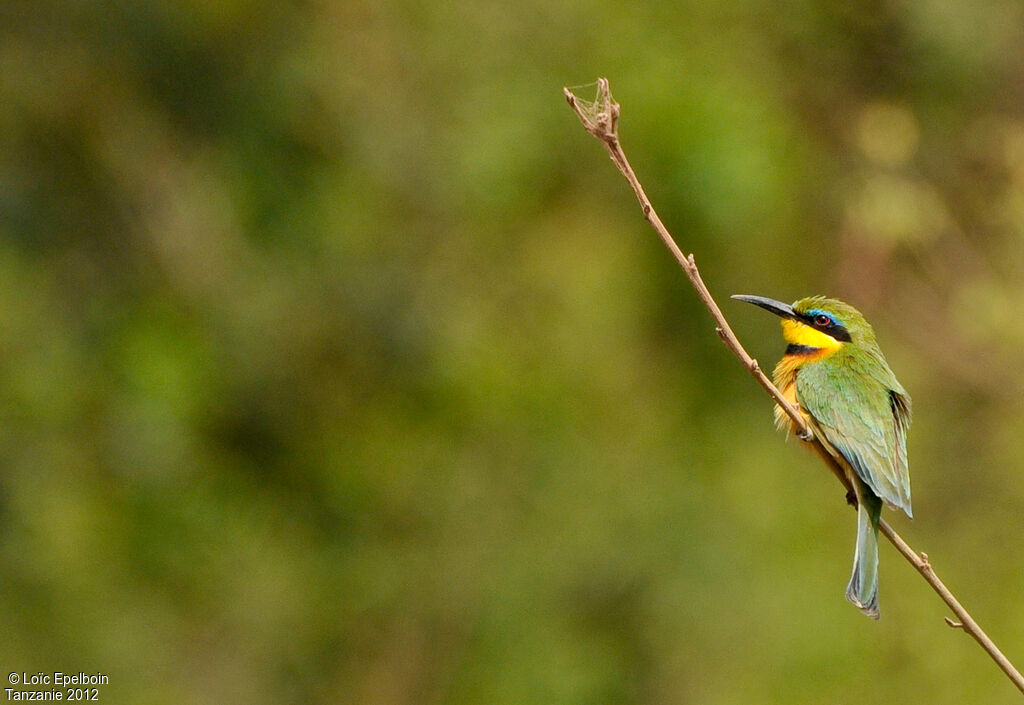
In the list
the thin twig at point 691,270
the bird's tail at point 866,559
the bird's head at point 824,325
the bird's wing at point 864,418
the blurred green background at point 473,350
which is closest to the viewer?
the thin twig at point 691,270

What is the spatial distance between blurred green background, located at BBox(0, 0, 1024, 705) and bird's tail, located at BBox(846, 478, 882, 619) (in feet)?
7.26

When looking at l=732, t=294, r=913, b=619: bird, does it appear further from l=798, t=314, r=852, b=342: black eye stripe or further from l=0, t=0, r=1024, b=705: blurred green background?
l=0, t=0, r=1024, b=705: blurred green background

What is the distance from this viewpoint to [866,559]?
233cm

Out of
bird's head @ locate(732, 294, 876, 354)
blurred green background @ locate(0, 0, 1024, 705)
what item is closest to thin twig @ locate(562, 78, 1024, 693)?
bird's head @ locate(732, 294, 876, 354)

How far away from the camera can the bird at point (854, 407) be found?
2342mm

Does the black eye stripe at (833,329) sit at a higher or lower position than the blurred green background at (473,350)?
lower

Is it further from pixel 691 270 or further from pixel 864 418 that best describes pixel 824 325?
pixel 691 270

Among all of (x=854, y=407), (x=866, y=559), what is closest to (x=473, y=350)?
(x=854, y=407)

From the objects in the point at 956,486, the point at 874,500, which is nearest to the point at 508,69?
the point at 956,486

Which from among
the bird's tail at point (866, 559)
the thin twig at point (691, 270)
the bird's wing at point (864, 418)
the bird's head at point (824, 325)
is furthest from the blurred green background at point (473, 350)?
the thin twig at point (691, 270)

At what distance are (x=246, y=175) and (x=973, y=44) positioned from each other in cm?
308

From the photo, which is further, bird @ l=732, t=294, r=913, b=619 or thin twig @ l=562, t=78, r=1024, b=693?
bird @ l=732, t=294, r=913, b=619

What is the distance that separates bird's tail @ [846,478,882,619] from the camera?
226cm

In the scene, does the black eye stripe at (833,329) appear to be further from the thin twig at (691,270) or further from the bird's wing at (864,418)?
the thin twig at (691,270)
